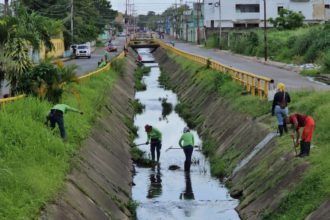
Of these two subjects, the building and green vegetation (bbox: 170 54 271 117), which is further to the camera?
the building

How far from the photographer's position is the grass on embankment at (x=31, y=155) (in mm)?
11562

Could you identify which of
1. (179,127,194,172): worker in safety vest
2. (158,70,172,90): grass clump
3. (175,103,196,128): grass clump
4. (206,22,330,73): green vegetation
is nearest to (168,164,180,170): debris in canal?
(179,127,194,172): worker in safety vest

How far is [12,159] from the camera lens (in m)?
13.7

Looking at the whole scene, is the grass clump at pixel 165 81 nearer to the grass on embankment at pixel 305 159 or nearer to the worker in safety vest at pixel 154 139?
the grass on embankment at pixel 305 159

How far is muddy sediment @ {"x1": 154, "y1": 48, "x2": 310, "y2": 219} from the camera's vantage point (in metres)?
15.8

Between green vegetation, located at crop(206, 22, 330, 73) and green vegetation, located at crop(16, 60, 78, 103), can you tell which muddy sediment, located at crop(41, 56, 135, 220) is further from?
green vegetation, located at crop(206, 22, 330, 73)

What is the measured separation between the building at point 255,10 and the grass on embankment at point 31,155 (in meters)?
84.8

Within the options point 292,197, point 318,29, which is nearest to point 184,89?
point 318,29

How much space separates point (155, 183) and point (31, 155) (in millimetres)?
8183

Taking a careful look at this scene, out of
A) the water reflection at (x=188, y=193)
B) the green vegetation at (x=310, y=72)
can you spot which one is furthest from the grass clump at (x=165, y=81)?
the water reflection at (x=188, y=193)

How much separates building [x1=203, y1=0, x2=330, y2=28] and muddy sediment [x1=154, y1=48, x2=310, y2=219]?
221ft

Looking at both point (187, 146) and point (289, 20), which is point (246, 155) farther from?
point (289, 20)

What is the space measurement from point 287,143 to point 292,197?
4199 millimetres

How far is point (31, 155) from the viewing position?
47.2 ft
